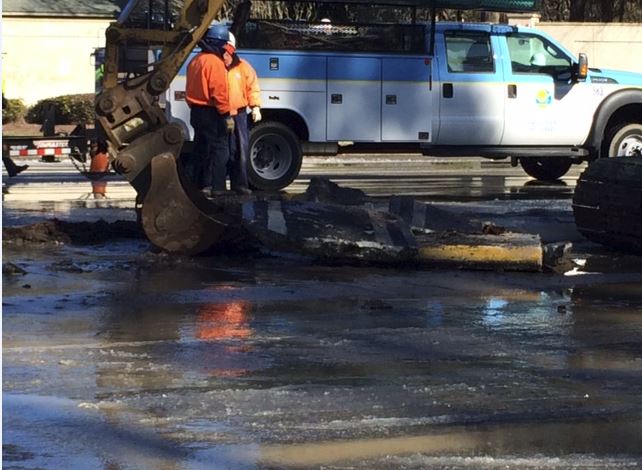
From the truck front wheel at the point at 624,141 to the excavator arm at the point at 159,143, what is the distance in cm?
790

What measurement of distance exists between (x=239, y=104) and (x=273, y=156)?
3006 millimetres

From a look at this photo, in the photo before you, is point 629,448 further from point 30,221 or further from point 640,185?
point 30,221

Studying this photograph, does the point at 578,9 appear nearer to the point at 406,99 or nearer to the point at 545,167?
the point at 545,167

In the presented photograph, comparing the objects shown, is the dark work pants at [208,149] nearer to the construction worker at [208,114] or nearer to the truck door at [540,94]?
the construction worker at [208,114]

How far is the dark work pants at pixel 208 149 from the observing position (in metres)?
12.2

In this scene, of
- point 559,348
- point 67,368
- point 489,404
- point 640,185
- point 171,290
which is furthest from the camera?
point 640,185

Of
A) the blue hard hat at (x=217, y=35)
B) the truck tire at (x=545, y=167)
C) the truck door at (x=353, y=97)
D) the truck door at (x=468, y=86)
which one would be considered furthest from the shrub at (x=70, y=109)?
the blue hard hat at (x=217, y=35)

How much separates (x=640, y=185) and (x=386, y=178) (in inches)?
365

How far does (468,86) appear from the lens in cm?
1595

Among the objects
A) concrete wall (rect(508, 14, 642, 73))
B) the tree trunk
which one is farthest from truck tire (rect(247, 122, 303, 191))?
the tree trunk

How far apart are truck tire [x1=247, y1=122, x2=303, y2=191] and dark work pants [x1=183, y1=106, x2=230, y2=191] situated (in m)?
3.06

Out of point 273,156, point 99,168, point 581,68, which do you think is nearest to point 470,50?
point 581,68

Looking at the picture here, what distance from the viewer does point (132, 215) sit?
42.5 ft

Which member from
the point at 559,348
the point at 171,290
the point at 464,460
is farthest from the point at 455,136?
the point at 464,460
